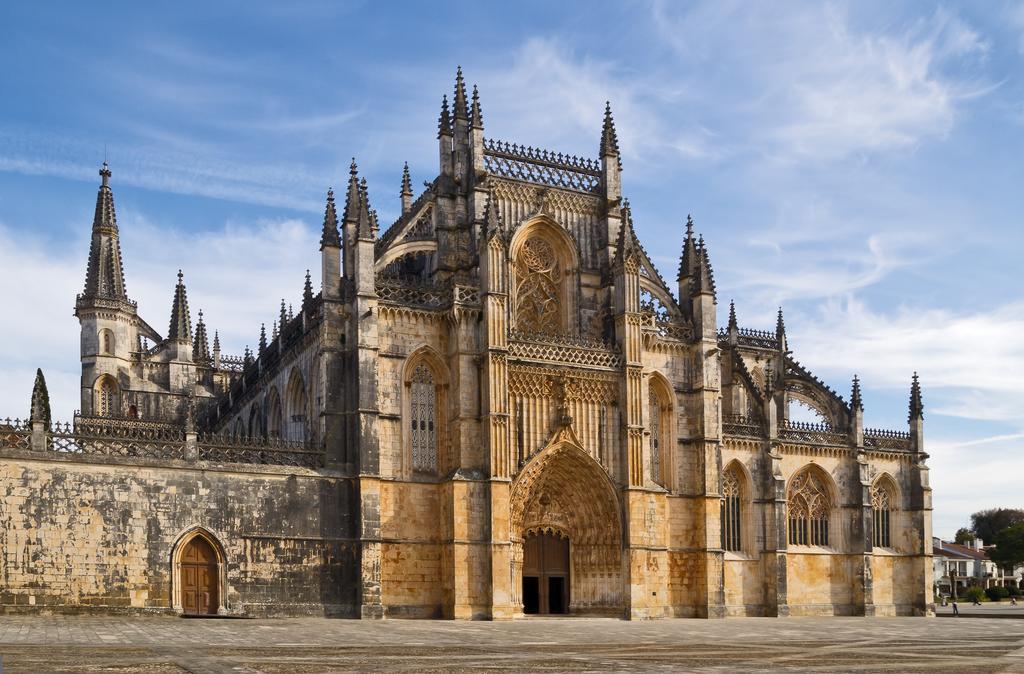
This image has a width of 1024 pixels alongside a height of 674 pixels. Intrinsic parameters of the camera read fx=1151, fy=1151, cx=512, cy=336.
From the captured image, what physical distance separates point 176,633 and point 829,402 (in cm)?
3915

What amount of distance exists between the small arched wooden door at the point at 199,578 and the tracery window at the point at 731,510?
23.1m

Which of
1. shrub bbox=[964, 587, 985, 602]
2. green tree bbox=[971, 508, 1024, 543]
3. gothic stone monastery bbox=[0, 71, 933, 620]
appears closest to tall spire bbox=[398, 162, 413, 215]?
gothic stone monastery bbox=[0, 71, 933, 620]

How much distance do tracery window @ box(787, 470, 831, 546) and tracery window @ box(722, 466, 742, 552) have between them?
3080 millimetres

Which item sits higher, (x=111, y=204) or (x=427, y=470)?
(x=111, y=204)

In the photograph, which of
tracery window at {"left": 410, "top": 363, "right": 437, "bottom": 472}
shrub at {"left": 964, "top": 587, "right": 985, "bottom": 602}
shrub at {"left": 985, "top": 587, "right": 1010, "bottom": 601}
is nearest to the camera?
tracery window at {"left": 410, "top": 363, "right": 437, "bottom": 472}

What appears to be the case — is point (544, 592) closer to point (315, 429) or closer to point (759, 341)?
point (315, 429)

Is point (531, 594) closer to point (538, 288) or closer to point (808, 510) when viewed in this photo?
point (538, 288)

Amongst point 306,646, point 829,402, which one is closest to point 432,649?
point 306,646

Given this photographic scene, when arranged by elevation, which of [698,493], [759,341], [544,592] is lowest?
[544,592]

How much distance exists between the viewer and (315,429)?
41.5m

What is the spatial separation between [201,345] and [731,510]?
34375mm

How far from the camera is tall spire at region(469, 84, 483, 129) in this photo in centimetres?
4491

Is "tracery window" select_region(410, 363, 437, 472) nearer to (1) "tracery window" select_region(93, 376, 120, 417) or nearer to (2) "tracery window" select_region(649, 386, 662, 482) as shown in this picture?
(2) "tracery window" select_region(649, 386, 662, 482)

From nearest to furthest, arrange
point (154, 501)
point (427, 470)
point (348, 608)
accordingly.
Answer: point (154, 501) < point (348, 608) < point (427, 470)
